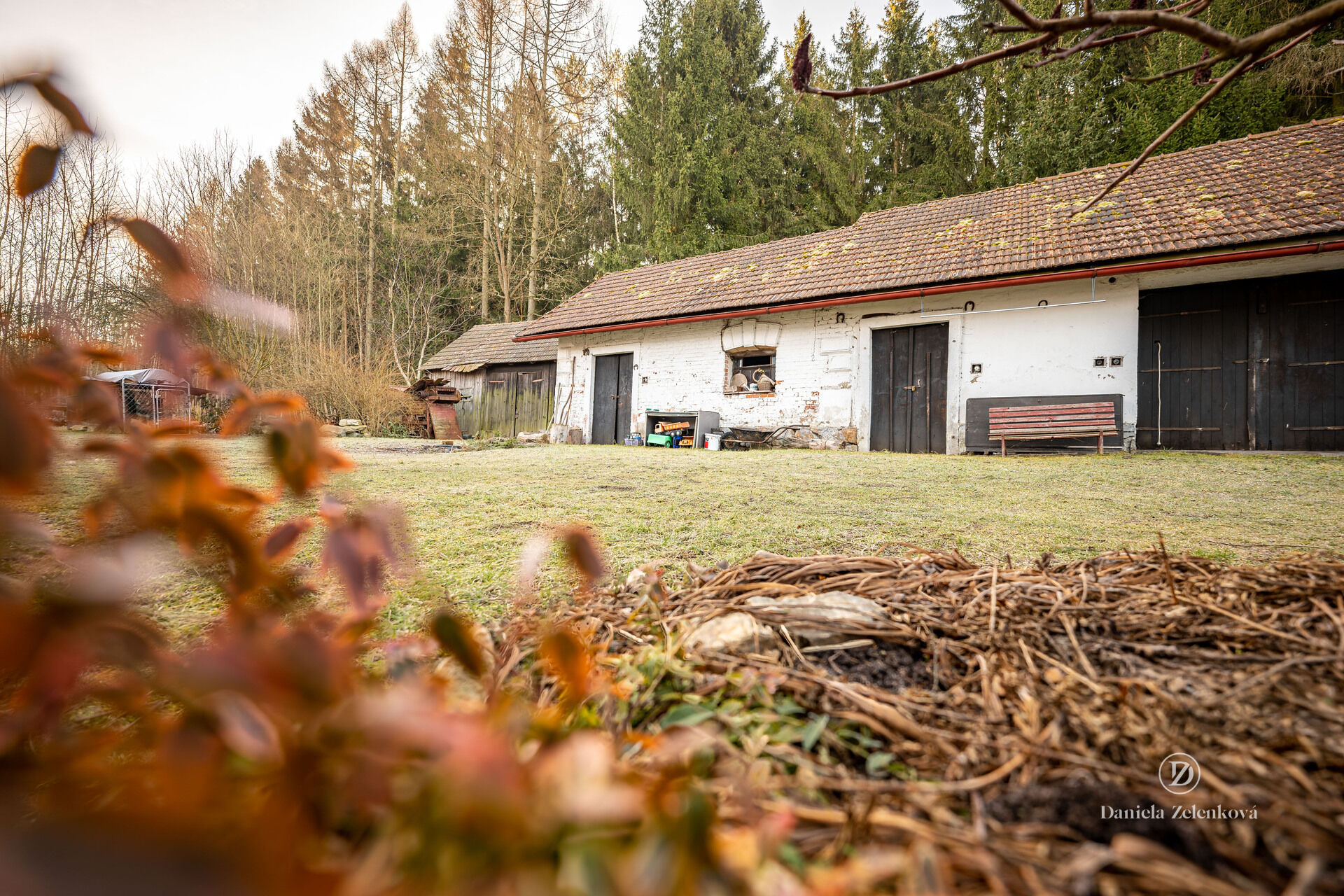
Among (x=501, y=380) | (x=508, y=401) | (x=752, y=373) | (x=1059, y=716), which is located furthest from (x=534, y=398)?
(x=1059, y=716)

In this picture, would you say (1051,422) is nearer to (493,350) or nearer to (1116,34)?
(1116,34)

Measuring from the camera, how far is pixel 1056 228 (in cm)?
902

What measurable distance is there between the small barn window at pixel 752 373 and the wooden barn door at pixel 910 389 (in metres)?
1.95

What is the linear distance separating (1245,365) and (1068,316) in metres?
2.23

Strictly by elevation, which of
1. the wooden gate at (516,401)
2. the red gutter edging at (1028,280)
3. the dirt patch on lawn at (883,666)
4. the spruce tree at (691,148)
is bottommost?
the dirt patch on lawn at (883,666)

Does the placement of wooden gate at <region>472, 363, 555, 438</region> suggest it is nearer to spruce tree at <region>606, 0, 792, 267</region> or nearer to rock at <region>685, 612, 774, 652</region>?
spruce tree at <region>606, 0, 792, 267</region>

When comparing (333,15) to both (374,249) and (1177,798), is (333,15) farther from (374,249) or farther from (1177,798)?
(374,249)

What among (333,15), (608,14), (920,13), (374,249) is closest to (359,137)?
(374,249)

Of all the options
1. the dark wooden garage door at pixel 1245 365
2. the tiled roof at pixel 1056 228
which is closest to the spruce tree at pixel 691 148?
the tiled roof at pixel 1056 228

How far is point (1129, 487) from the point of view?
14.0 ft

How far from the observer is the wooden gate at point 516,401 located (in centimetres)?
1551

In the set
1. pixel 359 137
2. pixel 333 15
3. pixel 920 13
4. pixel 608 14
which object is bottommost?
pixel 333 15

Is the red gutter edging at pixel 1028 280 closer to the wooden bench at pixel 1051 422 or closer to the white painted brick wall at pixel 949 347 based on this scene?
the white painted brick wall at pixel 949 347

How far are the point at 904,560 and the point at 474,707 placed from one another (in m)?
1.25
